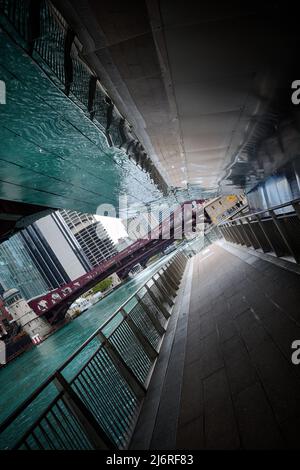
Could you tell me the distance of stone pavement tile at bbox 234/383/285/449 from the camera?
2385 mm

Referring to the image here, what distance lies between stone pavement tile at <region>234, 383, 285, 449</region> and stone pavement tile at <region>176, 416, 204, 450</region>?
17.8 inches

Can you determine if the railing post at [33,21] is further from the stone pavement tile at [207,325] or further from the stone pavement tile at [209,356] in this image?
the stone pavement tile at [207,325]

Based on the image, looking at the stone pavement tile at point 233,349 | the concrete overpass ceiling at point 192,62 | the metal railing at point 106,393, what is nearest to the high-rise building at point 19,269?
the metal railing at point 106,393

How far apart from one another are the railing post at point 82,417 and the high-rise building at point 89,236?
174361 millimetres

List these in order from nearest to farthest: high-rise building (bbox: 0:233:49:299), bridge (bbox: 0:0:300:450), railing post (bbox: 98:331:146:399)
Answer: bridge (bbox: 0:0:300:450) → railing post (bbox: 98:331:146:399) → high-rise building (bbox: 0:233:49:299)

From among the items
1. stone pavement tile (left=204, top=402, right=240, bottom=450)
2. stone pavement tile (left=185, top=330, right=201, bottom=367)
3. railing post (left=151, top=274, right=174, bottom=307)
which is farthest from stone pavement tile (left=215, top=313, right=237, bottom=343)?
railing post (left=151, top=274, right=174, bottom=307)

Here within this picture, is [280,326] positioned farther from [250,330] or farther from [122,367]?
[122,367]

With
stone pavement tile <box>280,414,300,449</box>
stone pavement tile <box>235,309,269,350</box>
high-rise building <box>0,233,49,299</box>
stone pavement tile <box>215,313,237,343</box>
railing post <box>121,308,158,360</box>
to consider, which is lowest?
stone pavement tile <box>215,313,237,343</box>

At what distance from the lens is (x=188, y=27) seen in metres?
3.05

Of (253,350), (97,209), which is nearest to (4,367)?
(97,209)

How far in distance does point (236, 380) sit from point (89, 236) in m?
180

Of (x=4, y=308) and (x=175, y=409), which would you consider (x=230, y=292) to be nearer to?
(x=175, y=409)

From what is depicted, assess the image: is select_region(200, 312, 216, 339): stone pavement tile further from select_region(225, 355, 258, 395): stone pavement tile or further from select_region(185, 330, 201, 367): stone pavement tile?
select_region(225, 355, 258, 395): stone pavement tile

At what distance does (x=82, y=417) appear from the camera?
318 cm
